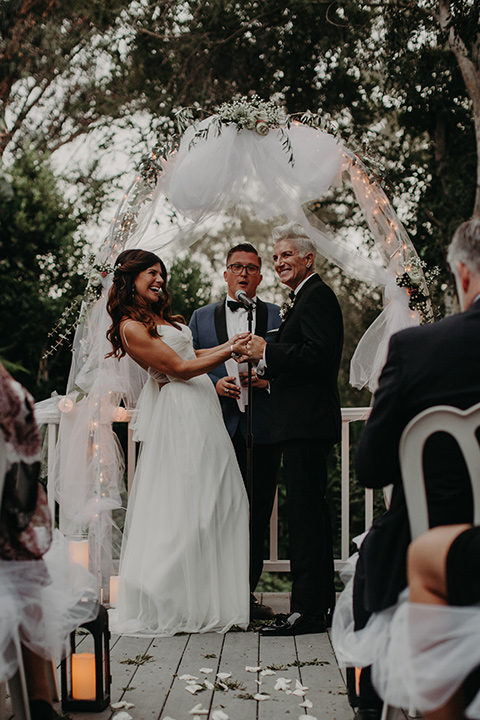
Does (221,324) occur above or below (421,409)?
above

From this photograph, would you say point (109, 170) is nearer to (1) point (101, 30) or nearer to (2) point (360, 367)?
(1) point (101, 30)

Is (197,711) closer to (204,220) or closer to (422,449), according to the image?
(422,449)

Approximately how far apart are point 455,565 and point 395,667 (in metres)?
0.23

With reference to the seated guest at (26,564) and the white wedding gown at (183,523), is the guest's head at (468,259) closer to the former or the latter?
the seated guest at (26,564)

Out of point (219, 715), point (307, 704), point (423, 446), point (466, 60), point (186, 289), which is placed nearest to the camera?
point (423, 446)

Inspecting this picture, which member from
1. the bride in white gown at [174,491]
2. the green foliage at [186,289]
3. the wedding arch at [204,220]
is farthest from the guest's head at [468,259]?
the green foliage at [186,289]

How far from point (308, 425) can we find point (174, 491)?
0.70 meters

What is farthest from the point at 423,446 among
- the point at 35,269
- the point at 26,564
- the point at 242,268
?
the point at 35,269

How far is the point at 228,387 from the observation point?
146 inches

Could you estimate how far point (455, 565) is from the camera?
1.42 metres

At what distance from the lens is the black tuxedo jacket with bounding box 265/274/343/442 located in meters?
3.21

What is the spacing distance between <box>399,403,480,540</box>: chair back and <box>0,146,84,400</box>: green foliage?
5.27m

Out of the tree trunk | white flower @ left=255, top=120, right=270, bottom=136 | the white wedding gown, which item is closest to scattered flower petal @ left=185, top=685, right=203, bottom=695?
the white wedding gown

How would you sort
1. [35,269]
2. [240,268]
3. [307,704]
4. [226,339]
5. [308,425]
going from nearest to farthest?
[307,704] < [308,425] < [240,268] < [226,339] < [35,269]
